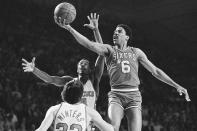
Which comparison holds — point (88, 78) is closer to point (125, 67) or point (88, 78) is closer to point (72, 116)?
point (125, 67)

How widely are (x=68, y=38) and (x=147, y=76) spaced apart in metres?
4.07

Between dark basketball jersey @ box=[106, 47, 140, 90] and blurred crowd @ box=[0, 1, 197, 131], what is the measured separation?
15.6 feet

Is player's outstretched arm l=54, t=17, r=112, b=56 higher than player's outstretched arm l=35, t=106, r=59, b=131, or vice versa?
player's outstretched arm l=54, t=17, r=112, b=56

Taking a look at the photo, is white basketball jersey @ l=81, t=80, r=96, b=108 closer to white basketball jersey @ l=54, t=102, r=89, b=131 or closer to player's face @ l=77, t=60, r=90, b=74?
player's face @ l=77, t=60, r=90, b=74

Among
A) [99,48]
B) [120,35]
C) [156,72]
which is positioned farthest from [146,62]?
[99,48]

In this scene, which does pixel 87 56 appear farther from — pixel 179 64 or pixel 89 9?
pixel 179 64

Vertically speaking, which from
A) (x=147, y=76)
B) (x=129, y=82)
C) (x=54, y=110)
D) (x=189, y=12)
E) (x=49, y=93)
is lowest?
(x=54, y=110)

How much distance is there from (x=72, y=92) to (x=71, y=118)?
0.98ft

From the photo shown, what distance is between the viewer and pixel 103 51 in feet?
17.3

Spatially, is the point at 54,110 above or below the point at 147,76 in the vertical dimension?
below

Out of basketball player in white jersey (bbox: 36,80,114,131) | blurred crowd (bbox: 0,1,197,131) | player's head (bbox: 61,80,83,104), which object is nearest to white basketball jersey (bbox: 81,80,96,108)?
basketball player in white jersey (bbox: 36,80,114,131)

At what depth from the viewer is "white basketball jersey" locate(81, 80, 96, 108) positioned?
5.49 meters

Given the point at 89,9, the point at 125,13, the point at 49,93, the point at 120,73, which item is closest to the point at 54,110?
the point at 120,73

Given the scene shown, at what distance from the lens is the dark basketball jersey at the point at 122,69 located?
5234 mm
